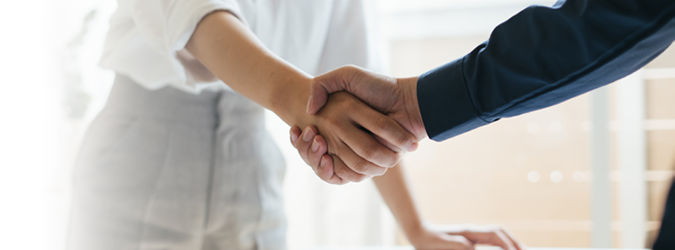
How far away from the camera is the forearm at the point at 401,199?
2.45 feet

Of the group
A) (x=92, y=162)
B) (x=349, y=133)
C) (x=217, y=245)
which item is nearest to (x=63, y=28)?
(x=92, y=162)

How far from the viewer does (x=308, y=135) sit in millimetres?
515

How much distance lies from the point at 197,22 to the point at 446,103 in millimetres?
335

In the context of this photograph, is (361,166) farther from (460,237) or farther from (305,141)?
(460,237)

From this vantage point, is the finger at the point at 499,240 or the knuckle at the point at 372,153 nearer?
the knuckle at the point at 372,153

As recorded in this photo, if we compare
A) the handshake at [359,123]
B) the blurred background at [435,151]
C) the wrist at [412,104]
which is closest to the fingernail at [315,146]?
the handshake at [359,123]

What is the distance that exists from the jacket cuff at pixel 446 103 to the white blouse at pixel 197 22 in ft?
0.87

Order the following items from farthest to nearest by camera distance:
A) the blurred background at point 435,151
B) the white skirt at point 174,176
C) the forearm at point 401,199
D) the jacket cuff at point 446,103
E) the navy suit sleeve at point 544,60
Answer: the blurred background at point 435,151 → the forearm at point 401,199 → the white skirt at point 174,176 → the jacket cuff at point 446,103 → the navy suit sleeve at point 544,60

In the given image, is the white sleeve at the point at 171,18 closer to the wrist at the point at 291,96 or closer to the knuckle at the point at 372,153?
the wrist at the point at 291,96

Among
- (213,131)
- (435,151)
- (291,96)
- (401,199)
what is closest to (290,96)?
(291,96)

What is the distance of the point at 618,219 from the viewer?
1.81 meters

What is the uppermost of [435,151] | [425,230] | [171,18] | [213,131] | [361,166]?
[171,18]

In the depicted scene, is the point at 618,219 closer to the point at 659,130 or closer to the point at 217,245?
the point at 659,130

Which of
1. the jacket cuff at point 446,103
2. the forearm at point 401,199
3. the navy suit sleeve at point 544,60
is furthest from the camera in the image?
the forearm at point 401,199
